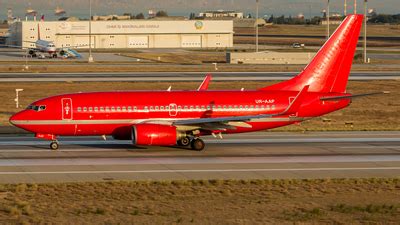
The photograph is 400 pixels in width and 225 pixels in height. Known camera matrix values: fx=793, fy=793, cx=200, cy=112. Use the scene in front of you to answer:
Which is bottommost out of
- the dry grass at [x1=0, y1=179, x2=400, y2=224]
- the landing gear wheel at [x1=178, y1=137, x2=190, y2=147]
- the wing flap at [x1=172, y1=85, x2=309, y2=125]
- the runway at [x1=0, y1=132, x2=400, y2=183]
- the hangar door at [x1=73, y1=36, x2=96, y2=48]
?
the dry grass at [x1=0, y1=179, x2=400, y2=224]

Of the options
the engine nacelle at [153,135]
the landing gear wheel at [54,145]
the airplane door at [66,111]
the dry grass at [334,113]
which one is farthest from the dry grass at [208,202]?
the dry grass at [334,113]

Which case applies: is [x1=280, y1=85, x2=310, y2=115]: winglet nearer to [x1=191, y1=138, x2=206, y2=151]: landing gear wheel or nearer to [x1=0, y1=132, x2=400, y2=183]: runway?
[x1=0, y1=132, x2=400, y2=183]: runway

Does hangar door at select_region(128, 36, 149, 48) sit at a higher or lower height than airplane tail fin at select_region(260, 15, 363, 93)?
higher

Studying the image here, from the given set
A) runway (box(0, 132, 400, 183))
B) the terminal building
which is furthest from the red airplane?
the terminal building

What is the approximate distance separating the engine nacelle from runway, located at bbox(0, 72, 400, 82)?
138 ft

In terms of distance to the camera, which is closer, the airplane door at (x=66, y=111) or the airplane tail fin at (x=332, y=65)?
the airplane door at (x=66, y=111)

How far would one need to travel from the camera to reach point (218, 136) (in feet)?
145

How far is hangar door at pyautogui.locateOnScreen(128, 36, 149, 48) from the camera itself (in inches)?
7352

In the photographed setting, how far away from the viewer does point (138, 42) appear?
188 m

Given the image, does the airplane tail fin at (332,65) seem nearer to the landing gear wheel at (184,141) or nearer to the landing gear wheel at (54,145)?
the landing gear wheel at (184,141)

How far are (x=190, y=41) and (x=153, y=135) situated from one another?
15254cm

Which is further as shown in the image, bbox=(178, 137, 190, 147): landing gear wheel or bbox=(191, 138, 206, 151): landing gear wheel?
bbox=(178, 137, 190, 147): landing gear wheel

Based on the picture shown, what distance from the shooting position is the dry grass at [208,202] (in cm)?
2458

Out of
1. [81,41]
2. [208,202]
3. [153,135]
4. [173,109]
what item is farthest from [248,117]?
[81,41]
